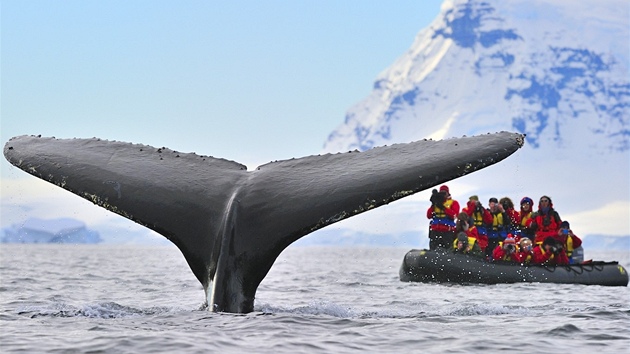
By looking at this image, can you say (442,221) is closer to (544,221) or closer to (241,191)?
(544,221)

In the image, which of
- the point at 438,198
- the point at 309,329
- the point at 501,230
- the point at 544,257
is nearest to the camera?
the point at 309,329

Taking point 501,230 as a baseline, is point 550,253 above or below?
below

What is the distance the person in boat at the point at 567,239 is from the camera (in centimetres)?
1989

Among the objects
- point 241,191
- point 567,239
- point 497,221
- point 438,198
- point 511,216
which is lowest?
point 241,191

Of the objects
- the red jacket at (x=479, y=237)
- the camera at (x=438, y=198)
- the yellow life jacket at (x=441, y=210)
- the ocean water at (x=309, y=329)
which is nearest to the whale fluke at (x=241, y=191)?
the ocean water at (x=309, y=329)

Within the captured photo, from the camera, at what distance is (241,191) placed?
7.41 m

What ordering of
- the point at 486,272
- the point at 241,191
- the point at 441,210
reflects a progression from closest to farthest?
the point at 241,191, the point at 486,272, the point at 441,210

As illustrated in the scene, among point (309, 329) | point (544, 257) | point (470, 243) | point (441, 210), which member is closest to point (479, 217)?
point (470, 243)

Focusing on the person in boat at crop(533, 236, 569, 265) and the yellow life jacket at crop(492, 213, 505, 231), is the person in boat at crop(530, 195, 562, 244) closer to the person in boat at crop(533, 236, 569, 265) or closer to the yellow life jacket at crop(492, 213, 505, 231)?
the person in boat at crop(533, 236, 569, 265)

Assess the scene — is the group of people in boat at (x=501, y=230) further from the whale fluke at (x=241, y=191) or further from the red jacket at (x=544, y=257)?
the whale fluke at (x=241, y=191)

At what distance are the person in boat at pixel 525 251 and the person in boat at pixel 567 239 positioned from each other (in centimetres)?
70

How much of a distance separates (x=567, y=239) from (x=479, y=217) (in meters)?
1.89

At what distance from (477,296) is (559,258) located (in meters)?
6.33

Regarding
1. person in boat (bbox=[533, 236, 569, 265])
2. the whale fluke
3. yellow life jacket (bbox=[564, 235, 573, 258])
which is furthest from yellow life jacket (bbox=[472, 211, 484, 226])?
the whale fluke
